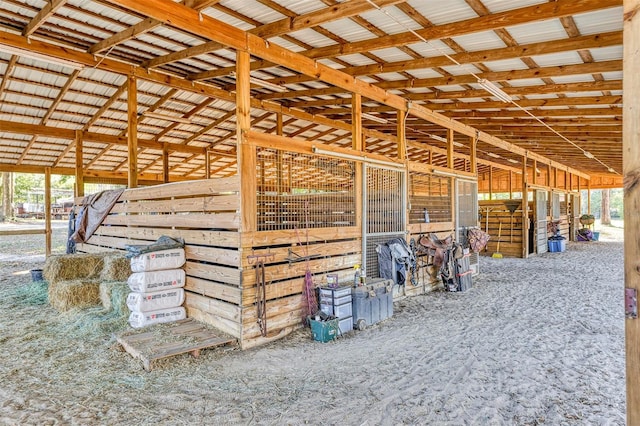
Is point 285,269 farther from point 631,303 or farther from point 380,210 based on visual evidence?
point 631,303

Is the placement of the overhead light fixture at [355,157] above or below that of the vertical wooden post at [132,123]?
below

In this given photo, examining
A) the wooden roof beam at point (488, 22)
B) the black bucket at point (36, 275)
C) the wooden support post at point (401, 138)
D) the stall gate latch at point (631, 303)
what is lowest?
the black bucket at point (36, 275)

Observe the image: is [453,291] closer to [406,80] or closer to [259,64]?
[406,80]

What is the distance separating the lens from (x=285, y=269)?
14.6 feet

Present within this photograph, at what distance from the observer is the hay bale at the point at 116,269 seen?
5.60 meters

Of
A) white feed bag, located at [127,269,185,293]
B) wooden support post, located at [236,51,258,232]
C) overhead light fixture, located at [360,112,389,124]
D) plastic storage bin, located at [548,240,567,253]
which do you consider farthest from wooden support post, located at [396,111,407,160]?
plastic storage bin, located at [548,240,567,253]

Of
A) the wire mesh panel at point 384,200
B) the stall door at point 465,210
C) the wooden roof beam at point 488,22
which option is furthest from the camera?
the stall door at point 465,210

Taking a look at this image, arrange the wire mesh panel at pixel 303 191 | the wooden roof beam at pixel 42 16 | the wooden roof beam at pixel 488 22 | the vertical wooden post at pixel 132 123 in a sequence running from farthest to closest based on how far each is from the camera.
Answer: the vertical wooden post at pixel 132 123
the wire mesh panel at pixel 303 191
the wooden roof beam at pixel 42 16
the wooden roof beam at pixel 488 22

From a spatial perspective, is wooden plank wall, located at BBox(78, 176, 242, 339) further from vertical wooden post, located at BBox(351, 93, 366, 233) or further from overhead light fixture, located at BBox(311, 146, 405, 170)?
vertical wooden post, located at BBox(351, 93, 366, 233)

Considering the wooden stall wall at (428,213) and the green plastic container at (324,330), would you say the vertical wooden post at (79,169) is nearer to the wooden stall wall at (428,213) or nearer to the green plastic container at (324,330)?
the green plastic container at (324,330)

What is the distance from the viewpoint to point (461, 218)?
27.2 ft

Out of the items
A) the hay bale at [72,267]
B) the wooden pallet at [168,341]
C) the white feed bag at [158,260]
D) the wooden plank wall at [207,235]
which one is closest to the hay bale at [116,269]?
the hay bale at [72,267]

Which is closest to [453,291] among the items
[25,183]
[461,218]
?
[461,218]

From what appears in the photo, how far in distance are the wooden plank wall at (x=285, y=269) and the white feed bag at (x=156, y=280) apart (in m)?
1.09
